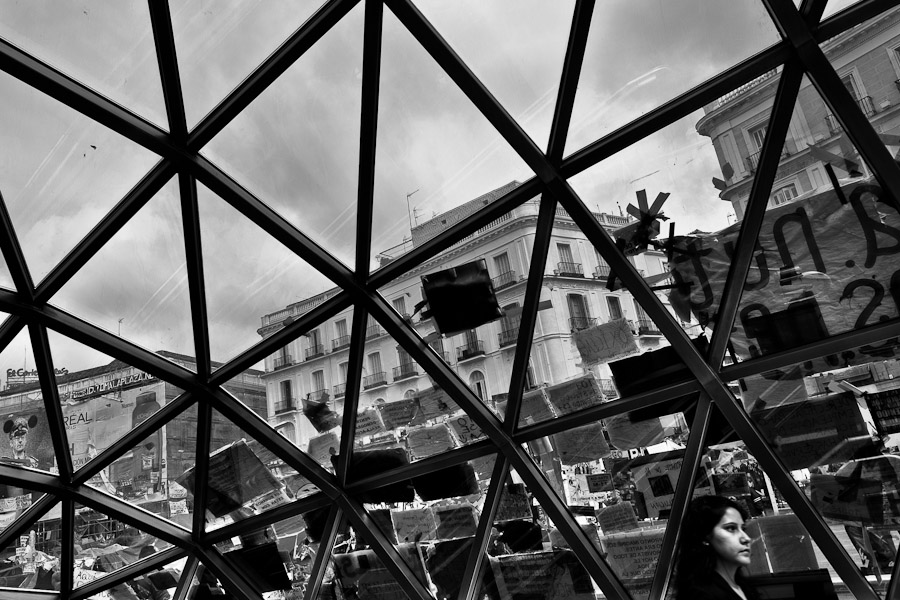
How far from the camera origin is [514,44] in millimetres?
7125

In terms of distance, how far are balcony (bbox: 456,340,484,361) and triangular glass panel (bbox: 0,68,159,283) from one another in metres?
5.32

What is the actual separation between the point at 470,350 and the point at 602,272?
2523 mm

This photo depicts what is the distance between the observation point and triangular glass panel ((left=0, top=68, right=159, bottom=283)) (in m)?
7.91

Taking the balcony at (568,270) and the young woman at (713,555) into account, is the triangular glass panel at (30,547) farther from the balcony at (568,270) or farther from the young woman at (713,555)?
the young woman at (713,555)

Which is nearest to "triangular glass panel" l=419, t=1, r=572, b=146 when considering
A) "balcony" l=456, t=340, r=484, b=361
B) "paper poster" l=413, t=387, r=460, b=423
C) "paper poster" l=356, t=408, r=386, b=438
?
"balcony" l=456, t=340, r=484, b=361

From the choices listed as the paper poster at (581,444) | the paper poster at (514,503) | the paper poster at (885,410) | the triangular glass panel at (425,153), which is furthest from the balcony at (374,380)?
the paper poster at (885,410)

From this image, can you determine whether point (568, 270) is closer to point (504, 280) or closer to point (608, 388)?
point (504, 280)

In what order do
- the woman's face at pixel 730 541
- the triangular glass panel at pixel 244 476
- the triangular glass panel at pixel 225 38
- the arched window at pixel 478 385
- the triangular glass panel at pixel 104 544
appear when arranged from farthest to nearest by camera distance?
the triangular glass panel at pixel 104 544, the triangular glass panel at pixel 244 476, the arched window at pixel 478 385, the triangular glass panel at pixel 225 38, the woman's face at pixel 730 541

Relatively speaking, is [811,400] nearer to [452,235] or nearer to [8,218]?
[452,235]

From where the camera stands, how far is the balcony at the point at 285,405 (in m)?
11.2

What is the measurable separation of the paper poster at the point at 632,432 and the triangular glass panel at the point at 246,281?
4805 mm

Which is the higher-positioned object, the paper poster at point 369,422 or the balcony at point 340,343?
the balcony at point 340,343

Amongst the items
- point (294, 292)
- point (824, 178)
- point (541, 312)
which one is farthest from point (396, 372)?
point (824, 178)

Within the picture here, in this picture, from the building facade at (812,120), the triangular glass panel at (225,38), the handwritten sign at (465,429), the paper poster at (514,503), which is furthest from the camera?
the handwritten sign at (465,429)
